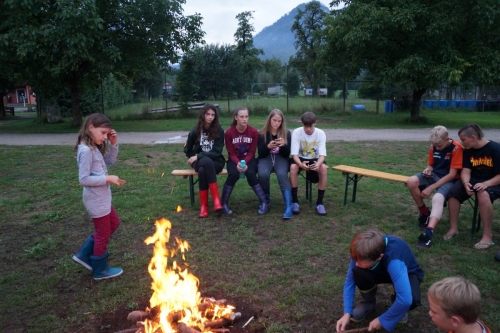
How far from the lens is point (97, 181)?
3723 mm

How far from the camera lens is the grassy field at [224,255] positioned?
332 cm

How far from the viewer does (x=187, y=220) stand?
5.59m

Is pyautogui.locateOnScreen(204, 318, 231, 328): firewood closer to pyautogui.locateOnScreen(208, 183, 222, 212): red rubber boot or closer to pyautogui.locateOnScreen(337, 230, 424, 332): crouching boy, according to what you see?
pyautogui.locateOnScreen(337, 230, 424, 332): crouching boy

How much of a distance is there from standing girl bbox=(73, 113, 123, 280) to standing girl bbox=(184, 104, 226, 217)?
192cm

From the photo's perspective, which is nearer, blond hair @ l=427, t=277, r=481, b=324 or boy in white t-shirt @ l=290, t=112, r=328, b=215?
blond hair @ l=427, t=277, r=481, b=324

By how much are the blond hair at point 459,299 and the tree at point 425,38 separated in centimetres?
1460

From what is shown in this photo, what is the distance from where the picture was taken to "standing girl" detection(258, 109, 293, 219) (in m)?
5.98

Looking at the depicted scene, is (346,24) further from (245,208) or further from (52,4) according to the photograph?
(245,208)

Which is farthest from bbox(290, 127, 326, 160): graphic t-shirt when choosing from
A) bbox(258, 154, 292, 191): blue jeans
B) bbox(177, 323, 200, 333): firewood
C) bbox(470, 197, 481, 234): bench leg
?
bbox(177, 323, 200, 333): firewood

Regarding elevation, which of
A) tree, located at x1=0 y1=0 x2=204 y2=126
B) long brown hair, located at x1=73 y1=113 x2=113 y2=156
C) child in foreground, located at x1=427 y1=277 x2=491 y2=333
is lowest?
child in foreground, located at x1=427 y1=277 x2=491 y2=333

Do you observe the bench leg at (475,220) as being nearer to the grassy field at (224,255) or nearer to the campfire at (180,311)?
the grassy field at (224,255)

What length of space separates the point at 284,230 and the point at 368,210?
4.89 ft

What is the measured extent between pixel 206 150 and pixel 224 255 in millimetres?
2090

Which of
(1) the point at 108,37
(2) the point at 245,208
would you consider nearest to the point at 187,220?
(2) the point at 245,208
